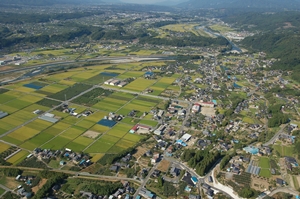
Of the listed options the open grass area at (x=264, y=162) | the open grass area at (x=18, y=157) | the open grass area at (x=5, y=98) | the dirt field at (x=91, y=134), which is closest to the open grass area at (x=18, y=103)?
the open grass area at (x=5, y=98)

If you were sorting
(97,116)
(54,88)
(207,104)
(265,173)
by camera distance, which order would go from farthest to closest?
(54,88) → (207,104) → (97,116) → (265,173)

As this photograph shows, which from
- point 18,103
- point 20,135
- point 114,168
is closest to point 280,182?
point 114,168

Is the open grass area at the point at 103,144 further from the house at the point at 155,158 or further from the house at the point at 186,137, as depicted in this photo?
the house at the point at 186,137

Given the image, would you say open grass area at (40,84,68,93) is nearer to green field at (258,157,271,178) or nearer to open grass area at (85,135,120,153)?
open grass area at (85,135,120,153)

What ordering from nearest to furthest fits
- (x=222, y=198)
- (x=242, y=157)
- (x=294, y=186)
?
(x=222, y=198) < (x=294, y=186) < (x=242, y=157)

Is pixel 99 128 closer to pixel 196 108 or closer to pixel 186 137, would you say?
pixel 186 137

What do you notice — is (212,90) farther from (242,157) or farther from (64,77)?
(64,77)

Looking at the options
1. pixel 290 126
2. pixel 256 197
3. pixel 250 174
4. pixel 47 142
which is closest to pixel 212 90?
pixel 290 126
